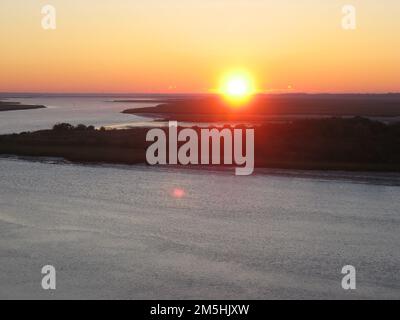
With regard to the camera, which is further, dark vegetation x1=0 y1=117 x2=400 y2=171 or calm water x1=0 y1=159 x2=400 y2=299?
dark vegetation x1=0 y1=117 x2=400 y2=171

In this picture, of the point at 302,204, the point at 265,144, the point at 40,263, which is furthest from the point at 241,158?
the point at 40,263

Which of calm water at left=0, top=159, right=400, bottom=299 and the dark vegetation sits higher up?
the dark vegetation

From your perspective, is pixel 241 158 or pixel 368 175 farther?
pixel 241 158

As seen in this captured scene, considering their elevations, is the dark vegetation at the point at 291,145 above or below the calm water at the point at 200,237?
above

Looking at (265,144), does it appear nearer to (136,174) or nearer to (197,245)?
(136,174)

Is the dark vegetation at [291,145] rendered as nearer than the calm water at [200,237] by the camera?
No
